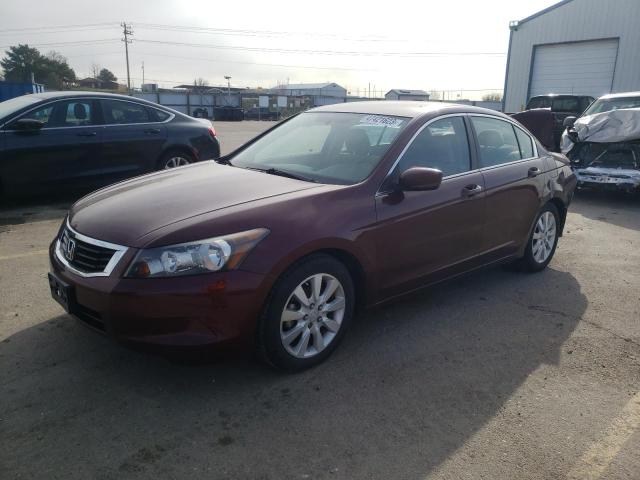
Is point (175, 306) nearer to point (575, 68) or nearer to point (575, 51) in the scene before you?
point (575, 68)

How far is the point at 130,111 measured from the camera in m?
7.89

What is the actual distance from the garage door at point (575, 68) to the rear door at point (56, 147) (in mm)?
18783

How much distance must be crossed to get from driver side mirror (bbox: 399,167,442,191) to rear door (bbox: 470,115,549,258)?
0.96 m

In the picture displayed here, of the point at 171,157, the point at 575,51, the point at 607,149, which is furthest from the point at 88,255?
the point at 575,51

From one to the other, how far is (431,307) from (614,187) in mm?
6099

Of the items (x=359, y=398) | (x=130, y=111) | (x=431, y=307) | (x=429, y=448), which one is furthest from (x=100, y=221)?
(x=130, y=111)

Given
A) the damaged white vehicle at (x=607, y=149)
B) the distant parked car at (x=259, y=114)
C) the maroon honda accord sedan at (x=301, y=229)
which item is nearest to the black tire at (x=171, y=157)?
the maroon honda accord sedan at (x=301, y=229)

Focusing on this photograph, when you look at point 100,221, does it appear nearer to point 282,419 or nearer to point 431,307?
point 282,419

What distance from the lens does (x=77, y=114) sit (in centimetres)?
736

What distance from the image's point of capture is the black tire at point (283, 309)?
2971mm

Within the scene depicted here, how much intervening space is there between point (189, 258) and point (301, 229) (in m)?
0.65

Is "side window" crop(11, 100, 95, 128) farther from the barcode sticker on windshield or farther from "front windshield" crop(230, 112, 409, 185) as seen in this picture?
the barcode sticker on windshield

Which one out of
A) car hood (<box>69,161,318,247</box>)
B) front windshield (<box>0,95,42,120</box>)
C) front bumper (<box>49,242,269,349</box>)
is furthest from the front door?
front windshield (<box>0,95,42,120</box>)

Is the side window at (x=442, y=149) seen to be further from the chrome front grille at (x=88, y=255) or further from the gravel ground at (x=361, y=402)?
the chrome front grille at (x=88, y=255)
